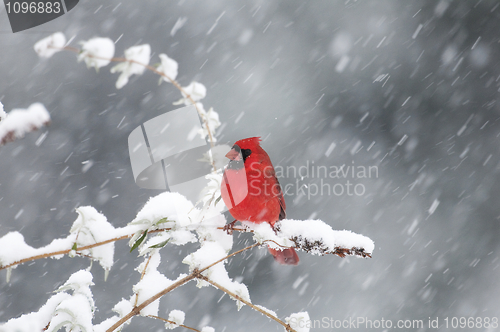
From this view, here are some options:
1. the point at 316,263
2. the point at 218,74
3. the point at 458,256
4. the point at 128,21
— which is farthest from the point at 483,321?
the point at 128,21

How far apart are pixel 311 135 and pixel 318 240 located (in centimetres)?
894

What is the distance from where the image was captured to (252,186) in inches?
53.3

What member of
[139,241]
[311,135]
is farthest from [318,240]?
[311,135]

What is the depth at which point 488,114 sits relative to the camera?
10.4 metres

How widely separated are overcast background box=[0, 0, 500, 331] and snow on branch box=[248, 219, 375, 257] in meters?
5.32

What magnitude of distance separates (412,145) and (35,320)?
34.1ft

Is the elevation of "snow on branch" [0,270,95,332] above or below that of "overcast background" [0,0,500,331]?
above

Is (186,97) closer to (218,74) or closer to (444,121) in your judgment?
(218,74)
